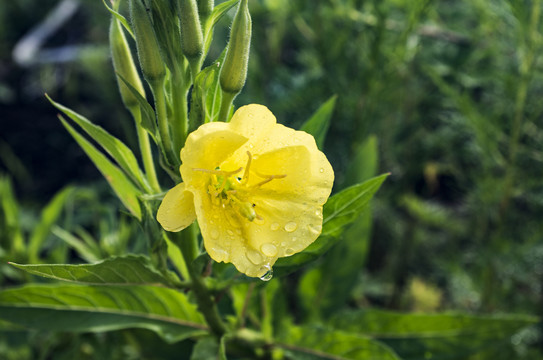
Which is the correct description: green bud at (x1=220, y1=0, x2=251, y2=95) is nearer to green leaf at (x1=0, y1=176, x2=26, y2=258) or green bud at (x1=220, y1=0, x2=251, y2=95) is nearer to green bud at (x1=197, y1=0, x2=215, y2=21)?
green bud at (x1=197, y1=0, x2=215, y2=21)

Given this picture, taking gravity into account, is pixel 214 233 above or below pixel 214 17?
below

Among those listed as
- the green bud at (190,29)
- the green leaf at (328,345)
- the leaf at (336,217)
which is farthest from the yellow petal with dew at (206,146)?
the green leaf at (328,345)

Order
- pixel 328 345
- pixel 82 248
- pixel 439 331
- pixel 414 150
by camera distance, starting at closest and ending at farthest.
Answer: pixel 328 345, pixel 439 331, pixel 82 248, pixel 414 150

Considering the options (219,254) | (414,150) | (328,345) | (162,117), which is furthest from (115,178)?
(414,150)

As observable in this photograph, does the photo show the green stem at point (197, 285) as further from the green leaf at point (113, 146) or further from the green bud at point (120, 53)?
the green bud at point (120, 53)

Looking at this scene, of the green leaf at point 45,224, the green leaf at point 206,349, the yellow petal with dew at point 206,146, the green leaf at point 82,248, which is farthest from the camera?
the green leaf at point 45,224

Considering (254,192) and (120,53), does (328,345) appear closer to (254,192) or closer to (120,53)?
(254,192)

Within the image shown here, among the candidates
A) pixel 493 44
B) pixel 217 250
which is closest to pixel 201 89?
pixel 217 250
